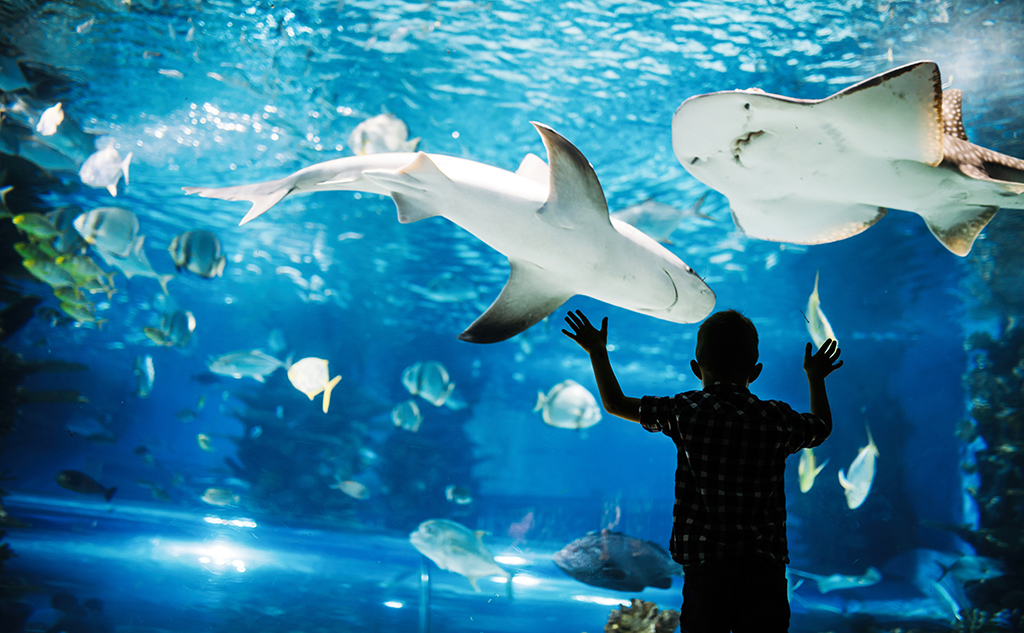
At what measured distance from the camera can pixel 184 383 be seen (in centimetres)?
3359

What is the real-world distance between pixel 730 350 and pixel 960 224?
7.33 feet

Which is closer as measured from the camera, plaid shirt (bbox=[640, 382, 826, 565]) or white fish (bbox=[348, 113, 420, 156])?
plaid shirt (bbox=[640, 382, 826, 565])

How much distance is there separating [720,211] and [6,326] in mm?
12392

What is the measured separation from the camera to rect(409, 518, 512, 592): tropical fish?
6836mm

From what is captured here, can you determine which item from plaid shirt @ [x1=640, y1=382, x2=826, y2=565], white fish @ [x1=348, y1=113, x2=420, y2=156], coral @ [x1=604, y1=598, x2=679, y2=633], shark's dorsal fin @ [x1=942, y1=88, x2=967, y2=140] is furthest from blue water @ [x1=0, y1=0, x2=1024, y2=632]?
plaid shirt @ [x1=640, y1=382, x2=826, y2=565]

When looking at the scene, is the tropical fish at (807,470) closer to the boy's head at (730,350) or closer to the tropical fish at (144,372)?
the boy's head at (730,350)

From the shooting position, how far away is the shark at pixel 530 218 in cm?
234

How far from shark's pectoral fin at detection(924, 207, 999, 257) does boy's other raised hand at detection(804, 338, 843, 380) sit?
152cm

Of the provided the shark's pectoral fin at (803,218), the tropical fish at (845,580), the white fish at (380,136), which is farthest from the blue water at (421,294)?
the shark's pectoral fin at (803,218)

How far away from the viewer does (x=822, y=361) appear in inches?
80.7

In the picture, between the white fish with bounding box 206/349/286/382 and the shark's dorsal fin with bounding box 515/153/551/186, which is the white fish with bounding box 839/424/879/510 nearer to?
the shark's dorsal fin with bounding box 515/153/551/186

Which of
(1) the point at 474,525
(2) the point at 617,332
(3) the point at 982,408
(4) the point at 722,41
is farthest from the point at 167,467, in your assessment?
(3) the point at 982,408

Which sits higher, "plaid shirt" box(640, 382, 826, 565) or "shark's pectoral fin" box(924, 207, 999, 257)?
"shark's pectoral fin" box(924, 207, 999, 257)

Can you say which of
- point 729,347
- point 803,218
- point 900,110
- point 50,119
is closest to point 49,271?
point 50,119
